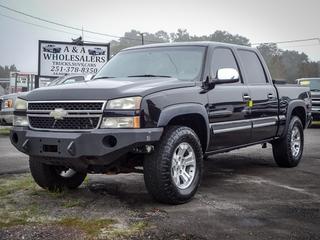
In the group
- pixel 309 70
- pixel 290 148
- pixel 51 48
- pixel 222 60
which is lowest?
pixel 290 148

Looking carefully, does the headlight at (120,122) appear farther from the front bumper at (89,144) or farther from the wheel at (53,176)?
the wheel at (53,176)

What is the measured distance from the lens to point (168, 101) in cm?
432

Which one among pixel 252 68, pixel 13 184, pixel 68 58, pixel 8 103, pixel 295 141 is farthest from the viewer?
pixel 68 58

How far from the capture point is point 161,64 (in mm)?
5344

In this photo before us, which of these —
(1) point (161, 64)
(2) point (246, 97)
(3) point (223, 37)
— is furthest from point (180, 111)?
(3) point (223, 37)

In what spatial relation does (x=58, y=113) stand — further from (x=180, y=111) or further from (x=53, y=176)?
(x=180, y=111)

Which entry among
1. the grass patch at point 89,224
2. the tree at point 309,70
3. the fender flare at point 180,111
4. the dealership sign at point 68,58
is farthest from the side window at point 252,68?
the tree at point 309,70

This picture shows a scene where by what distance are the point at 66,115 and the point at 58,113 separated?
10cm

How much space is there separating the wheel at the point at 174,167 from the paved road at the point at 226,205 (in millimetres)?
158

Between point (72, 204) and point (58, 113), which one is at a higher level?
point (58, 113)

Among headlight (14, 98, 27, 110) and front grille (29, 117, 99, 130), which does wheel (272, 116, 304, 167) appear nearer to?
front grille (29, 117, 99, 130)

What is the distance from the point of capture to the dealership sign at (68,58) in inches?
759

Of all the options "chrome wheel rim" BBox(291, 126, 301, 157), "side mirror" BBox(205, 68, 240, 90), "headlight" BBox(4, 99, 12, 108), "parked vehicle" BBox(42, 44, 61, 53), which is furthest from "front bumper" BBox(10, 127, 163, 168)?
"parked vehicle" BBox(42, 44, 61, 53)

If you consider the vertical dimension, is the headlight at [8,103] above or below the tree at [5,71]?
below
